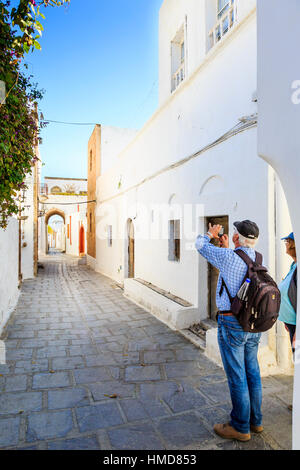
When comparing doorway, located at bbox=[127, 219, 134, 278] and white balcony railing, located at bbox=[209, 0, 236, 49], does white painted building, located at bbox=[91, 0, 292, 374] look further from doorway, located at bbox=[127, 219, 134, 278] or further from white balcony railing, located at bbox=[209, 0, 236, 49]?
doorway, located at bbox=[127, 219, 134, 278]

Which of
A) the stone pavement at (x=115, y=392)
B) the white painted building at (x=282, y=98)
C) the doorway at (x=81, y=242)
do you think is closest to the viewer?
the white painted building at (x=282, y=98)

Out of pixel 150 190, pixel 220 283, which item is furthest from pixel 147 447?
pixel 150 190

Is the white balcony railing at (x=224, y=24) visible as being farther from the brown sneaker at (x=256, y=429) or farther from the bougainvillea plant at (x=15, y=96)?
the brown sneaker at (x=256, y=429)


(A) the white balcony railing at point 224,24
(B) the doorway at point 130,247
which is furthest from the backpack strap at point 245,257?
(B) the doorway at point 130,247

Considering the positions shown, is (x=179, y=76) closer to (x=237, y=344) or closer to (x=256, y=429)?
(x=237, y=344)

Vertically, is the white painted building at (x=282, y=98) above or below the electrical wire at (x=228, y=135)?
below

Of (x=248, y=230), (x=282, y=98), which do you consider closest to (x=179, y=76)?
(x=248, y=230)

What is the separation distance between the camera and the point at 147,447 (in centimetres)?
235

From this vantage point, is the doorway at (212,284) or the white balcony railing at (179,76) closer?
the doorway at (212,284)

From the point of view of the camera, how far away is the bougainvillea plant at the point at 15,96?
2.72 metres

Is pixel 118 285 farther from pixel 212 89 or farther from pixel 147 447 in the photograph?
pixel 147 447

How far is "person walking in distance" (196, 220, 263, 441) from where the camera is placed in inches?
92.5

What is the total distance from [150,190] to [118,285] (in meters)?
4.15

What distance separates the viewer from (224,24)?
602cm
